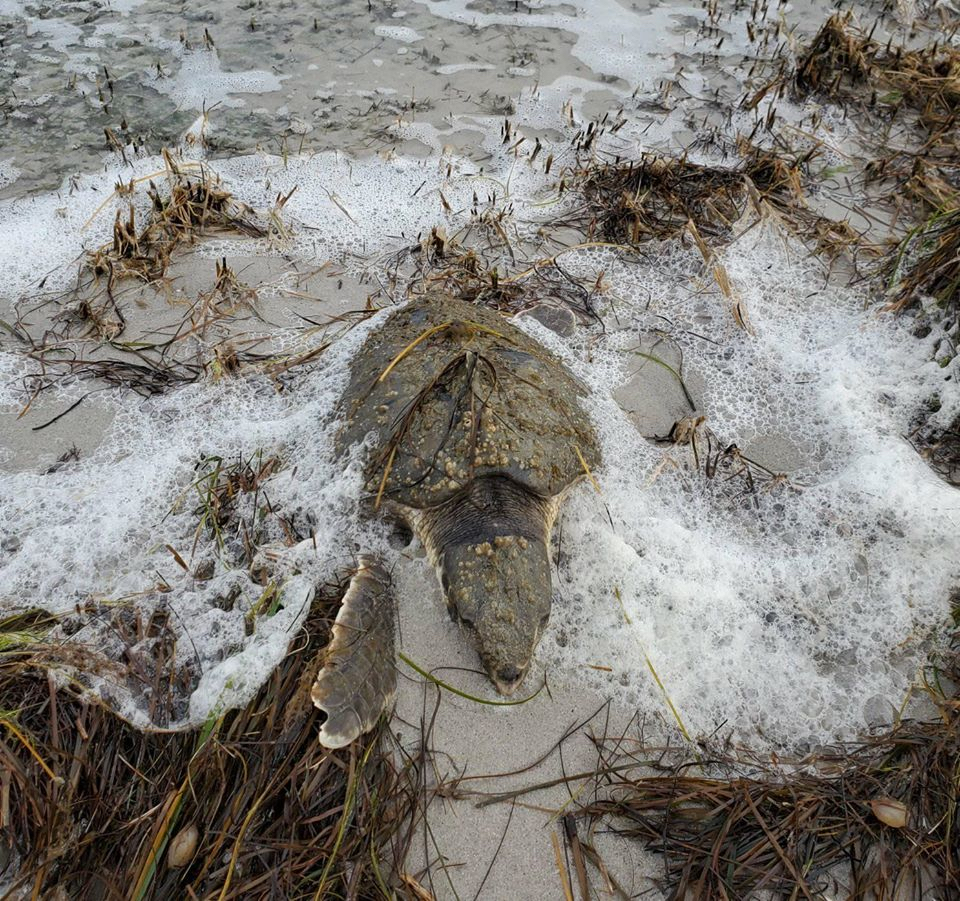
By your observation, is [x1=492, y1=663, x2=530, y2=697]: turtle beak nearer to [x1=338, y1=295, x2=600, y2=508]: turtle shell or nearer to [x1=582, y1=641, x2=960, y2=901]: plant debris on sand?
[x1=582, y1=641, x2=960, y2=901]: plant debris on sand

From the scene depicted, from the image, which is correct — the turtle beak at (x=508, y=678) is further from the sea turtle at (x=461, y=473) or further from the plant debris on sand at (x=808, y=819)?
the plant debris on sand at (x=808, y=819)

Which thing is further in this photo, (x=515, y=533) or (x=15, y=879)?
(x=515, y=533)

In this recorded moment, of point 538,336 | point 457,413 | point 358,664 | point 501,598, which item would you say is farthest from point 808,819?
point 538,336

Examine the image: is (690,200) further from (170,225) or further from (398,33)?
(398,33)

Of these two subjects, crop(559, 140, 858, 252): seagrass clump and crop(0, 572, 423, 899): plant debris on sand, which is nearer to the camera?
crop(0, 572, 423, 899): plant debris on sand

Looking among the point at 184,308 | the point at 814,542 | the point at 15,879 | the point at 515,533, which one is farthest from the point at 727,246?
the point at 15,879

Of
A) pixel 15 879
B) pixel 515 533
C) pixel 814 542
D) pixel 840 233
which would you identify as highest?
pixel 840 233

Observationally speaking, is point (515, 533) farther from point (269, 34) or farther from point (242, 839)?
point (269, 34)

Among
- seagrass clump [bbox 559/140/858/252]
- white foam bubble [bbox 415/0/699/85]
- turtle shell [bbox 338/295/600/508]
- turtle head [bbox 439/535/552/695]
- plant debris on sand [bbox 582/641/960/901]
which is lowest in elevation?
plant debris on sand [bbox 582/641/960/901]

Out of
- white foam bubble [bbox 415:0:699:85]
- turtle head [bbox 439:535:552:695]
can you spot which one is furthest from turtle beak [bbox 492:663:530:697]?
white foam bubble [bbox 415:0:699:85]
